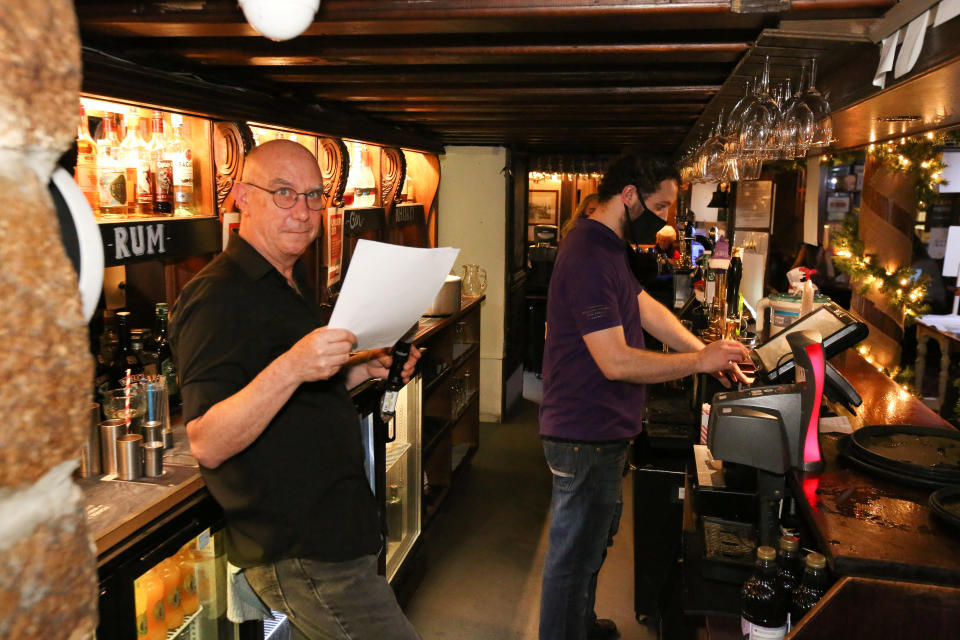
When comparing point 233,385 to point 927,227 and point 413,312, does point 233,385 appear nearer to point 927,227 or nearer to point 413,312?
point 413,312

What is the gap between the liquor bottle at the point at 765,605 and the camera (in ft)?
6.03

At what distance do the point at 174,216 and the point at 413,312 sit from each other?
1.27m

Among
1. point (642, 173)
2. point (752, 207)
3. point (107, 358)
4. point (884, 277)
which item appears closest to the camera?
point (107, 358)

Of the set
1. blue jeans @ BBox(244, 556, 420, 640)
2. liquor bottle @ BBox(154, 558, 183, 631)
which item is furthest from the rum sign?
blue jeans @ BBox(244, 556, 420, 640)

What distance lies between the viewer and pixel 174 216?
264 cm

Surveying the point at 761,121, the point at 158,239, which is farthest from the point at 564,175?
the point at 158,239

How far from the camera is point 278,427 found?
1.79m

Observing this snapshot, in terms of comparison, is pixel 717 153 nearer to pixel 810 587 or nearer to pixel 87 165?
pixel 810 587

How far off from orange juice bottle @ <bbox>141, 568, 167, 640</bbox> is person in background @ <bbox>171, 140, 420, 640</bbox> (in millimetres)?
272

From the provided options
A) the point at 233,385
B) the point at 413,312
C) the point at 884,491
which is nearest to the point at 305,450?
the point at 233,385

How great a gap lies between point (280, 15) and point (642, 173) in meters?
1.75

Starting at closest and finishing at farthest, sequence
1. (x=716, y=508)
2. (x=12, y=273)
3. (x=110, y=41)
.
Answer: (x=12, y=273)
(x=110, y=41)
(x=716, y=508)

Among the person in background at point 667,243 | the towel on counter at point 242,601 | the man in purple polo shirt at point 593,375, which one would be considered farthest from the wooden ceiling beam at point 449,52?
the person in background at point 667,243

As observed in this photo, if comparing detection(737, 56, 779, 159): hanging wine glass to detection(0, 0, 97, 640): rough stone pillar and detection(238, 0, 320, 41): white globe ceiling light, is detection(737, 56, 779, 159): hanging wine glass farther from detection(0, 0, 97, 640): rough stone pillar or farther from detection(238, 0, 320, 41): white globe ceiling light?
detection(0, 0, 97, 640): rough stone pillar
